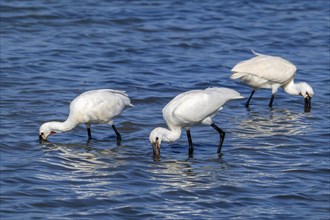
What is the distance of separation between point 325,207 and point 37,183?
286cm

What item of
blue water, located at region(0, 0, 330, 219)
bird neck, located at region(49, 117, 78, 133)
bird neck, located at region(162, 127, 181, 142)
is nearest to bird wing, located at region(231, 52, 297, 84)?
blue water, located at region(0, 0, 330, 219)

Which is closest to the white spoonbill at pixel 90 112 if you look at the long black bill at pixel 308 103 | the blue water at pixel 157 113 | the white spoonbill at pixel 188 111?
the blue water at pixel 157 113

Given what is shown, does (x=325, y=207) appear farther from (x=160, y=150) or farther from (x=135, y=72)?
(x=135, y=72)

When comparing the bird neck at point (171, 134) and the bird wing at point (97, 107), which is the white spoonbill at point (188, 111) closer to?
the bird neck at point (171, 134)

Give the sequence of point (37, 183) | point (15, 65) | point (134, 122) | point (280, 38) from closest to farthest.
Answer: point (37, 183), point (134, 122), point (15, 65), point (280, 38)

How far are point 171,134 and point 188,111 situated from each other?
14.2 inches

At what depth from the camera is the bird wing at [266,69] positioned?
14.1 m

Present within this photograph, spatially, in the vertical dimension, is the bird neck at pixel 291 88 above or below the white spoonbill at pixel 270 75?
below

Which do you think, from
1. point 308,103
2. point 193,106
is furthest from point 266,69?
point 193,106

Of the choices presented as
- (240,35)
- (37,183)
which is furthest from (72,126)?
(240,35)

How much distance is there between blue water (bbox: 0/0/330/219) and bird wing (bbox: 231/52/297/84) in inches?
18.5

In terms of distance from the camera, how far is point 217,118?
44.3ft

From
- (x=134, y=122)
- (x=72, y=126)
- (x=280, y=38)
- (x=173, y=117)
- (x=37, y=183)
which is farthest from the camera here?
(x=280, y=38)

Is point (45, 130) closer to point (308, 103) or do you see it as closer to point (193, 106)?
point (193, 106)
